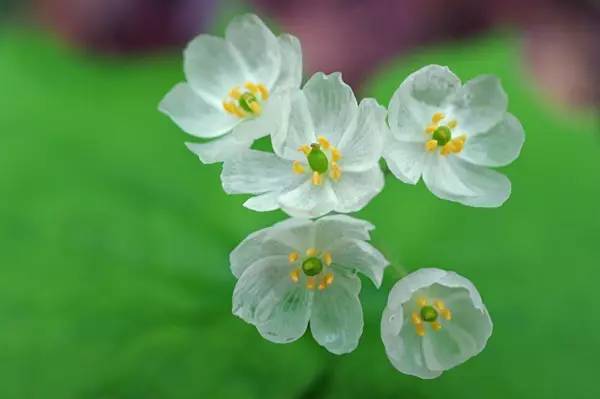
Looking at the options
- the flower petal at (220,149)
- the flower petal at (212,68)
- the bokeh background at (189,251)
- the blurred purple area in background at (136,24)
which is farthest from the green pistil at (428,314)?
the blurred purple area in background at (136,24)

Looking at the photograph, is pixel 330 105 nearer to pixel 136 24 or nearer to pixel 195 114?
pixel 195 114

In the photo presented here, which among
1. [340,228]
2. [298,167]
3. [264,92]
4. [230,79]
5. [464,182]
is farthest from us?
[230,79]

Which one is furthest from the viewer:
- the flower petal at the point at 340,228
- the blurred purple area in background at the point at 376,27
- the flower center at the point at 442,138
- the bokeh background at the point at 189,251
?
the blurred purple area in background at the point at 376,27

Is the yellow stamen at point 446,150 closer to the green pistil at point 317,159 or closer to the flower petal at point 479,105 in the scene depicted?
the flower petal at point 479,105

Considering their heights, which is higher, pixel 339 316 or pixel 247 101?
pixel 247 101

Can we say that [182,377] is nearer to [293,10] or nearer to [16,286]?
[16,286]

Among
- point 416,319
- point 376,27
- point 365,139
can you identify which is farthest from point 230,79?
point 376,27
